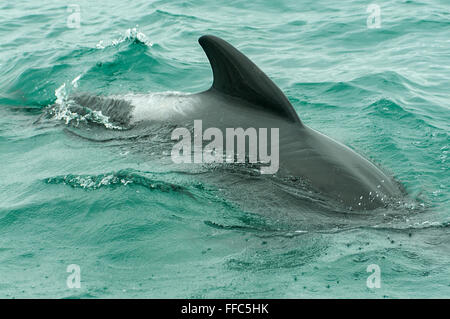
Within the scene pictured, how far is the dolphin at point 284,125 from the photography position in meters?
7.49

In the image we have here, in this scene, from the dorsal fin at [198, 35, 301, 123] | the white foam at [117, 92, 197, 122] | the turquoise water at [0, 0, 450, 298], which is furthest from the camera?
the white foam at [117, 92, 197, 122]

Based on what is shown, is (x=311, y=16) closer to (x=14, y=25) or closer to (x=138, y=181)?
(x=14, y=25)

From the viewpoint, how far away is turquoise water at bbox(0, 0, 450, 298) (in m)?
6.27

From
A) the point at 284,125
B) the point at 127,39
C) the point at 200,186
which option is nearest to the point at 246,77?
the point at 284,125

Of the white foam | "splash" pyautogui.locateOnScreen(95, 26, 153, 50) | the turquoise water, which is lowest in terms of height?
the turquoise water

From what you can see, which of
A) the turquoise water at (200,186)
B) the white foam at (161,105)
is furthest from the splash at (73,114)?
the white foam at (161,105)

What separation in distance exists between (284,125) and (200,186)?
1460 mm

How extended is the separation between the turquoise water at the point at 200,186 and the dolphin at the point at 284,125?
0.40 metres

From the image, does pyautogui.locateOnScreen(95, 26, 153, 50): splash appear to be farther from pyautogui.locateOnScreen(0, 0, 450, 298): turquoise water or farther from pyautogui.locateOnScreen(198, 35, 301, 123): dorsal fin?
pyautogui.locateOnScreen(198, 35, 301, 123): dorsal fin

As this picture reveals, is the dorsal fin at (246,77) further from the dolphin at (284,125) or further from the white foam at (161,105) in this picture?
the white foam at (161,105)

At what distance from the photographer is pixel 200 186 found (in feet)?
26.4

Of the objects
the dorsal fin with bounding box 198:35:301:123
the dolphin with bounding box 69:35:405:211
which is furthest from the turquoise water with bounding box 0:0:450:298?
the dorsal fin with bounding box 198:35:301:123
